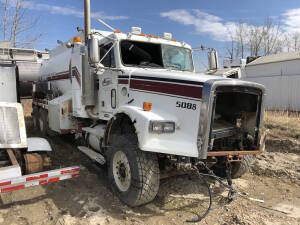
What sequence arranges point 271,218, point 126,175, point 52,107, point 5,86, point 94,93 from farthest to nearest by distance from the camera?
point 52,107, point 5,86, point 94,93, point 126,175, point 271,218

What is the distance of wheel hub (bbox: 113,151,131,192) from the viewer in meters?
4.01

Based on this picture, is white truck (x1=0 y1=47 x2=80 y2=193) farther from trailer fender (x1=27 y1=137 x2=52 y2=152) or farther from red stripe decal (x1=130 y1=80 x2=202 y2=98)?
red stripe decal (x1=130 y1=80 x2=202 y2=98)

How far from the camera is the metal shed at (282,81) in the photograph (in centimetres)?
1834

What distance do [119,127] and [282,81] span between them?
60.3ft

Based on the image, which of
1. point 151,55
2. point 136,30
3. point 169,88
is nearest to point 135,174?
point 169,88

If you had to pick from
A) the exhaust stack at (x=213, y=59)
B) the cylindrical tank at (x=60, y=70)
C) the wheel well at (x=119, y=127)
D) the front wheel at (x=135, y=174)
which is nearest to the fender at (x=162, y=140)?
the front wheel at (x=135, y=174)

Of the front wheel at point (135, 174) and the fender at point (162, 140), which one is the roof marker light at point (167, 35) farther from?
the front wheel at point (135, 174)

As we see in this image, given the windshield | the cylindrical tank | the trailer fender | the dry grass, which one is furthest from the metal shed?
the trailer fender

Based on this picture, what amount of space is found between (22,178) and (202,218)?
98.7 inches

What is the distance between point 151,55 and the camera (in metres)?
5.11

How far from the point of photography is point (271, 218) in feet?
12.2

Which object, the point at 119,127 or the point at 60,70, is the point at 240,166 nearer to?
the point at 119,127

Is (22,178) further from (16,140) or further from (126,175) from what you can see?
(126,175)

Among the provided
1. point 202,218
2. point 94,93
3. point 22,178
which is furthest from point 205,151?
point 94,93
